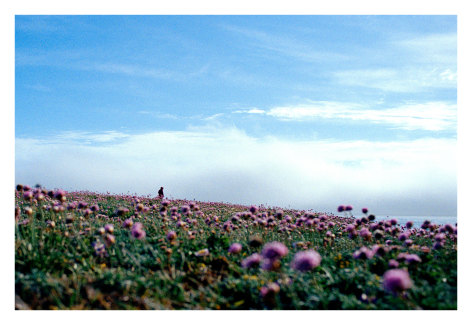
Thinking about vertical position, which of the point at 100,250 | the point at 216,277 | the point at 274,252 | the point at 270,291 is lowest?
the point at 216,277

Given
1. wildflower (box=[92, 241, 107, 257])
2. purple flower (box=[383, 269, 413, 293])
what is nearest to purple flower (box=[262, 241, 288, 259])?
purple flower (box=[383, 269, 413, 293])

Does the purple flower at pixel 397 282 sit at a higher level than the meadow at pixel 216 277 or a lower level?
higher

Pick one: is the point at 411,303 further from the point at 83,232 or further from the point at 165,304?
the point at 83,232

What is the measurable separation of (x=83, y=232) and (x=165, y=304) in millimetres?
3136

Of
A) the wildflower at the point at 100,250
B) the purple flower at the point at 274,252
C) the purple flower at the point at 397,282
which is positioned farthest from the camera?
the wildflower at the point at 100,250

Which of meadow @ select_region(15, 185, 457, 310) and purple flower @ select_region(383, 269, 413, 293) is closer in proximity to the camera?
purple flower @ select_region(383, 269, 413, 293)

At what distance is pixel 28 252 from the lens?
565 centimetres

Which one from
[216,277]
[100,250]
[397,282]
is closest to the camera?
[397,282]

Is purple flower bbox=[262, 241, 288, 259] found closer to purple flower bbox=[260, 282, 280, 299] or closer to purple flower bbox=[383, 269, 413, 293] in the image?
purple flower bbox=[260, 282, 280, 299]

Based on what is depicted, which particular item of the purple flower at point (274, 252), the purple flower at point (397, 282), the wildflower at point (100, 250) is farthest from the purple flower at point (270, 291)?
the wildflower at point (100, 250)

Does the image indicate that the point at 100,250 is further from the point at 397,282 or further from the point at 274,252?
the point at 397,282

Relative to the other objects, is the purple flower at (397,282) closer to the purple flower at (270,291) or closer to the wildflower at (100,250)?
the purple flower at (270,291)

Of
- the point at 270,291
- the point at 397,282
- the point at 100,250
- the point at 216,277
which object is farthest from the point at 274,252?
the point at 100,250
